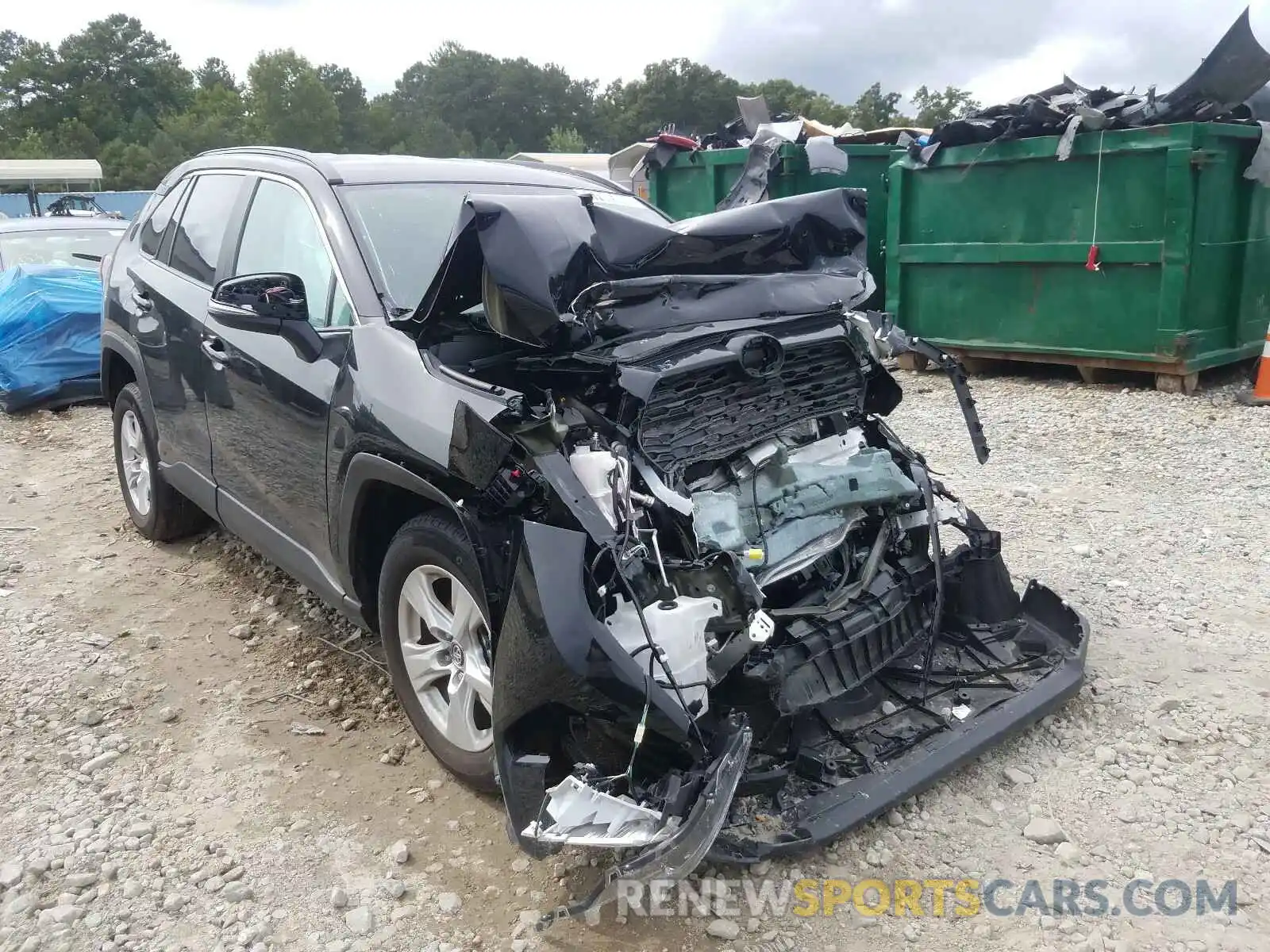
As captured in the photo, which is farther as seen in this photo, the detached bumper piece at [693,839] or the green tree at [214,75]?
the green tree at [214,75]

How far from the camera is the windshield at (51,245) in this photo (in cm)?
1013

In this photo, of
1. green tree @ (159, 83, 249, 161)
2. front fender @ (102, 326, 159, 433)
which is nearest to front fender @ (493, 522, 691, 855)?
front fender @ (102, 326, 159, 433)

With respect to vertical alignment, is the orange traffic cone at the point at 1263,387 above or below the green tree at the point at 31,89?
below

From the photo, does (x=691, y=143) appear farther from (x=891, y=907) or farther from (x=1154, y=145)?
(x=891, y=907)

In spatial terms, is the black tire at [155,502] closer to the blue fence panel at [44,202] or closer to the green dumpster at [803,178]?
the green dumpster at [803,178]

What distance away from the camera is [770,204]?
140 inches

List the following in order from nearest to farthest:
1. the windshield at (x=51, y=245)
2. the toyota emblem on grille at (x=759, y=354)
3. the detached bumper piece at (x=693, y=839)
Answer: the detached bumper piece at (x=693, y=839) → the toyota emblem on grille at (x=759, y=354) → the windshield at (x=51, y=245)

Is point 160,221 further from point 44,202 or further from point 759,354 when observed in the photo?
point 44,202

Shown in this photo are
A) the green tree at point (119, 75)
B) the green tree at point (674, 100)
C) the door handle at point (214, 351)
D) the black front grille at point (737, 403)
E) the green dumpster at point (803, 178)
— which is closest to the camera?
the black front grille at point (737, 403)

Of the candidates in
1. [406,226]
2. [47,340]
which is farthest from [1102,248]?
[47,340]

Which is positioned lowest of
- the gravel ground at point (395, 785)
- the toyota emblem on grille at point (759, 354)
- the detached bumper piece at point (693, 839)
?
the gravel ground at point (395, 785)

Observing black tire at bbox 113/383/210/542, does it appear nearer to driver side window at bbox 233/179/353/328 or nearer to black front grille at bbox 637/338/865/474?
driver side window at bbox 233/179/353/328

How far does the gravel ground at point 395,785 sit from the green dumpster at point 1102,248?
2924 mm

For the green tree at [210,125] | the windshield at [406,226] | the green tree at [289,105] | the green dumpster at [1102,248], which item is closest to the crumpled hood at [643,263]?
the windshield at [406,226]
